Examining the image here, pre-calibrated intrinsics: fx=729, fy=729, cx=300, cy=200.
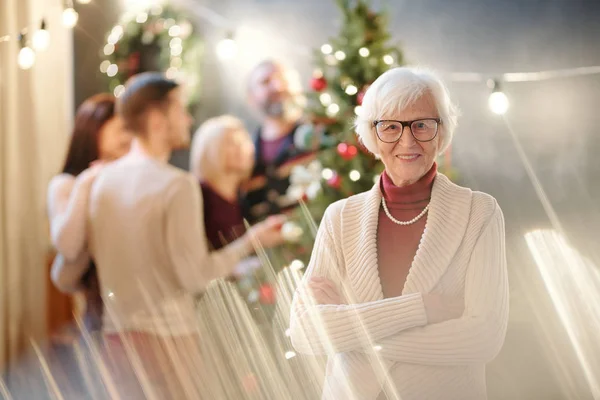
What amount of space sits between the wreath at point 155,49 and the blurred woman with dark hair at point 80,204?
131 centimetres

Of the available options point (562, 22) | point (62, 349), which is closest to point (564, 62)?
point (562, 22)

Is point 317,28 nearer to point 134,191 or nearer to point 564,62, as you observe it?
point 564,62

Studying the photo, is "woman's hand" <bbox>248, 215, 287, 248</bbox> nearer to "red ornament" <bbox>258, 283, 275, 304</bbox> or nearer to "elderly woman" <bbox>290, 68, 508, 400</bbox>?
"red ornament" <bbox>258, 283, 275, 304</bbox>

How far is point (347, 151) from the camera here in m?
2.98

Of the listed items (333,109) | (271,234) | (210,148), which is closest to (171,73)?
(210,148)

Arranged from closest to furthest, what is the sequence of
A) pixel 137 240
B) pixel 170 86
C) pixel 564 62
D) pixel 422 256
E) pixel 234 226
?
pixel 422 256 → pixel 137 240 → pixel 170 86 → pixel 564 62 → pixel 234 226

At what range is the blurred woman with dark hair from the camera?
2713 mm

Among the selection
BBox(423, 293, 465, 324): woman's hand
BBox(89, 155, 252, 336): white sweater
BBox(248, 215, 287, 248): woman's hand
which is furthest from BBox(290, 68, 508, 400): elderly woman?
BBox(248, 215, 287, 248): woman's hand

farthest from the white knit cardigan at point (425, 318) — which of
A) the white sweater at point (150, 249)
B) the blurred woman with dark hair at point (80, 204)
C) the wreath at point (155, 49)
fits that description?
the wreath at point (155, 49)

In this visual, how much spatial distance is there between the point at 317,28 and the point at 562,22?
1.45 m

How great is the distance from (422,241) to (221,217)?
270 centimetres

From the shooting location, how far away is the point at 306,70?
4.28 meters

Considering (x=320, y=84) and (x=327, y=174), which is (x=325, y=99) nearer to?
(x=320, y=84)

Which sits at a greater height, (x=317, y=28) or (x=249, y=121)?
(x=317, y=28)
